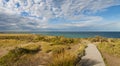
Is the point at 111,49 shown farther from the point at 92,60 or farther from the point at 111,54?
the point at 92,60

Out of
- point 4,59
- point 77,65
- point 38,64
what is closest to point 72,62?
point 77,65

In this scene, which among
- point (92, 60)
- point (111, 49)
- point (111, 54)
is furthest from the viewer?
point (111, 49)

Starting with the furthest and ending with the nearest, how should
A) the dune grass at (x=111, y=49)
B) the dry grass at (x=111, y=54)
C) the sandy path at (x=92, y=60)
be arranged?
the dune grass at (x=111, y=49) < the dry grass at (x=111, y=54) < the sandy path at (x=92, y=60)

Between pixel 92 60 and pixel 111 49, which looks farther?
pixel 111 49

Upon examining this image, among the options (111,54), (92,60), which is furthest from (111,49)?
(92,60)

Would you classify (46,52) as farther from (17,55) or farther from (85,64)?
(85,64)

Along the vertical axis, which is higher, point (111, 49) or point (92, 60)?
point (92, 60)

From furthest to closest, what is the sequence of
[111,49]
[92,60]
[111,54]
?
1. [111,49]
2. [111,54]
3. [92,60]

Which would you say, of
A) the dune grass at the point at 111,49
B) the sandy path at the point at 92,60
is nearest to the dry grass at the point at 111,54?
the dune grass at the point at 111,49

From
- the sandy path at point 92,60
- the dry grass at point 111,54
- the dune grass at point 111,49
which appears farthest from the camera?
the dune grass at point 111,49

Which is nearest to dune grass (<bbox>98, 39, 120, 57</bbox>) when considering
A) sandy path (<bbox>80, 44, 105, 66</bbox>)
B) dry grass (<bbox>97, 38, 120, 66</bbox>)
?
dry grass (<bbox>97, 38, 120, 66</bbox>)

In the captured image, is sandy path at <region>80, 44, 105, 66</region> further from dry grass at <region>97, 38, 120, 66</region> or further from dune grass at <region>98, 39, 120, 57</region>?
dune grass at <region>98, 39, 120, 57</region>

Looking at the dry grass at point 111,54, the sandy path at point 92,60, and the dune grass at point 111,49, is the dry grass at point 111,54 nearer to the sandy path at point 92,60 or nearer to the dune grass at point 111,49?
the dune grass at point 111,49

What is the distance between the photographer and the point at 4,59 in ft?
52.0
